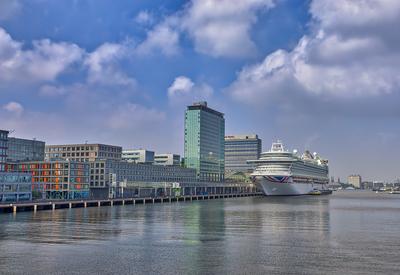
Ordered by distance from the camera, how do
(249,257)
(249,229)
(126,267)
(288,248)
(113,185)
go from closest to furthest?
(126,267) < (249,257) < (288,248) < (249,229) < (113,185)

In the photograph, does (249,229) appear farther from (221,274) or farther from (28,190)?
(28,190)

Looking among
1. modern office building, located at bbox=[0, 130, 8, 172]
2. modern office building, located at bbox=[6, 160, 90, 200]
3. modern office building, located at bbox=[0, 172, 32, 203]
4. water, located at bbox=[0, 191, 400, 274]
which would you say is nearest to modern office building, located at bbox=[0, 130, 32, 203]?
modern office building, located at bbox=[0, 172, 32, 203]

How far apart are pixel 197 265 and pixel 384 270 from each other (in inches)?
659

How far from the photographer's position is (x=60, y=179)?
16412cm

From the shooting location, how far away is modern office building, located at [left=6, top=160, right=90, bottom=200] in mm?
163125

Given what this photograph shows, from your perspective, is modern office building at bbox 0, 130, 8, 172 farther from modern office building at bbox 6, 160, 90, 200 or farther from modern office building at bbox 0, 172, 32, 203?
modern office building at bbox 0, 172, 32, 203

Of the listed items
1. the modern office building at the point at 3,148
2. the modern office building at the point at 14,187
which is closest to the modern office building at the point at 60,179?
the modern office building at the point at 3,148

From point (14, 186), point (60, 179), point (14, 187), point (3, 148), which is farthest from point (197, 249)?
point (3, 148)

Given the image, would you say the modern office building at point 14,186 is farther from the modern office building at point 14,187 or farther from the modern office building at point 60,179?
the modern office building at point 60,179

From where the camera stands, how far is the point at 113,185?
616 ft

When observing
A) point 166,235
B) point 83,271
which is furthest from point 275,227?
point 83,271

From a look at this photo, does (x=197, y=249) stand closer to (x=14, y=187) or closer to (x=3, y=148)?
(x=14, y=187)

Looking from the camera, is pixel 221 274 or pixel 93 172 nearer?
pixel 221 274

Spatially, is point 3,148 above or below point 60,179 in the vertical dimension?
above
